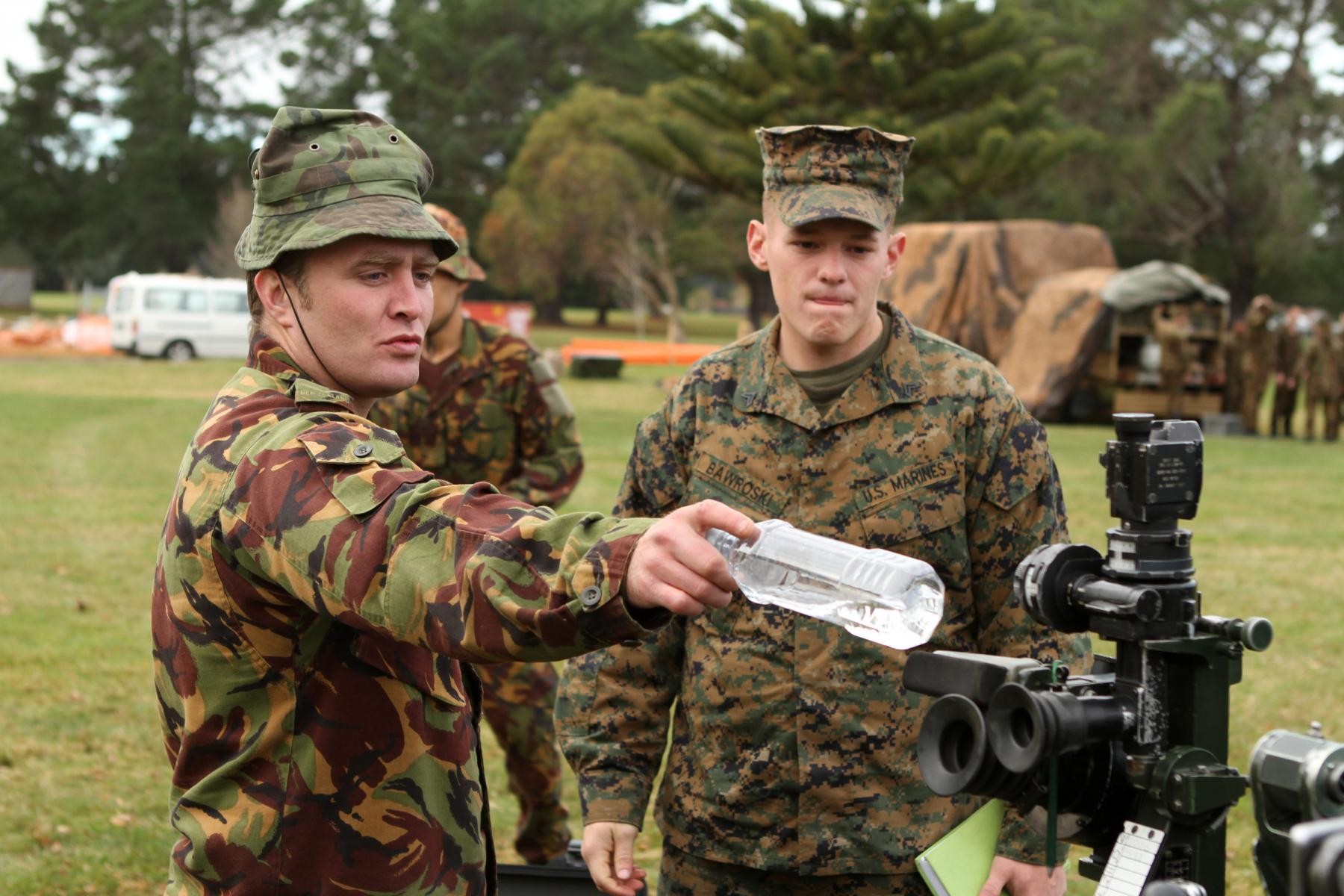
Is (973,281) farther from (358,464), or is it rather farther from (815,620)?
(358,464)

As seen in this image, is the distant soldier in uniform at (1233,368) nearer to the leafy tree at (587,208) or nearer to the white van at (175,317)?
the white van at (175,317)

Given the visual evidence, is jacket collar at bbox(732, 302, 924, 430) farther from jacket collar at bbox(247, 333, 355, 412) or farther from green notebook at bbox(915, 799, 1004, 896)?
green notebook at bbox(915, 799, 1004, 896)

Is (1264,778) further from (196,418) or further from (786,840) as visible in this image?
(196,418)

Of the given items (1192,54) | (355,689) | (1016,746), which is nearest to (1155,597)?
(1016,746)

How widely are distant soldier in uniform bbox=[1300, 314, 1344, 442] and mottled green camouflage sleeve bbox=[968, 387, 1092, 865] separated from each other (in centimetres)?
2030

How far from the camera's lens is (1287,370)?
22.4 metres

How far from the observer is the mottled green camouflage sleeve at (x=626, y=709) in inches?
124

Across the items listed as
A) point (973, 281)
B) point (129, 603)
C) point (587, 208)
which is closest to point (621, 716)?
point (129, 603)

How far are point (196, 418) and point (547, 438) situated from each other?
58.7ft

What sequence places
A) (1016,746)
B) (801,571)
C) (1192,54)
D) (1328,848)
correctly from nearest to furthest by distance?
1. (1328,848)
2. (1016,746)
3. (801,571)
4. (1192,54)

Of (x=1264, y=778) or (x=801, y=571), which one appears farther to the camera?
(x=801, y=571)

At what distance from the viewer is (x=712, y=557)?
5.73ft

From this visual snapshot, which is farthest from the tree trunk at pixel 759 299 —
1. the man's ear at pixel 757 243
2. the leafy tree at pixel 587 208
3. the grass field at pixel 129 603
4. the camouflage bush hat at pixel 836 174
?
the camouflage bush hat at pixel 836 174

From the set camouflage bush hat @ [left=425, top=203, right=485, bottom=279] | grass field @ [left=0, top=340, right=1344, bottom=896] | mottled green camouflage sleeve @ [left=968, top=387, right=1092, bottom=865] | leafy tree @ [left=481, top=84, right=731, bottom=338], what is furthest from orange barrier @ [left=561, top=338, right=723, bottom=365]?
mottled green camouflage sleeve @ [left=968, top=387, right=1092, bottom=865]
